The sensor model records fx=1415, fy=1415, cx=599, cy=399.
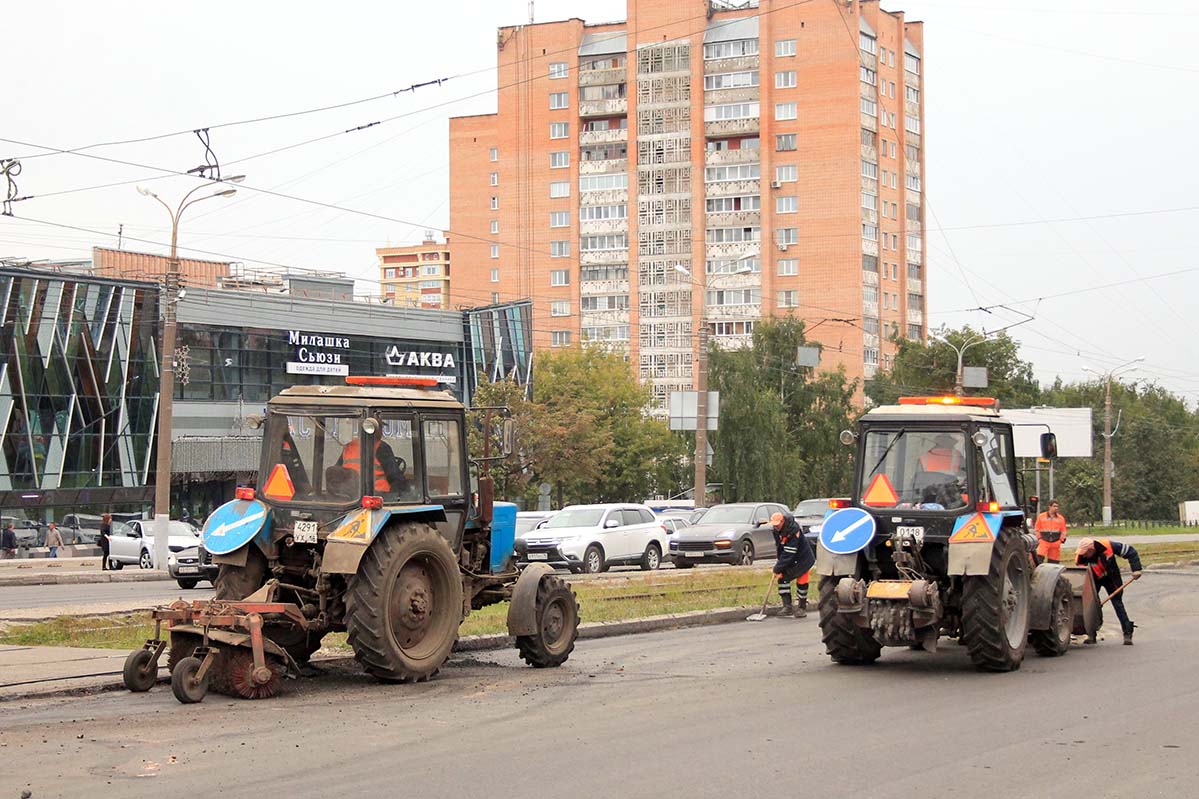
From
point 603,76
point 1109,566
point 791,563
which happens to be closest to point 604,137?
point 603,76

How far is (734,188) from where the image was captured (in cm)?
9769

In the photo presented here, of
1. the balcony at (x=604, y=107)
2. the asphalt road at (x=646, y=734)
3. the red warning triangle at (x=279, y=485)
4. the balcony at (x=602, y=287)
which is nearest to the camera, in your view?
the asphalt road at (x=646, y=734)

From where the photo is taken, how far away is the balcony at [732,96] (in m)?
96.7

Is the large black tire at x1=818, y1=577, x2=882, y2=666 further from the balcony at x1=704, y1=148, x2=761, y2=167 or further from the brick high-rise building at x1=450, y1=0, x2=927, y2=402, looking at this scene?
the balcony at x1=704, y1=148, x2=761, y2=167

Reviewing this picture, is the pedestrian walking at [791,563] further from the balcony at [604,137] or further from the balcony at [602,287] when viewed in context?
the balcony at [604,137]

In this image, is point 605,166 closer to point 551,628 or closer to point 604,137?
point 604,137

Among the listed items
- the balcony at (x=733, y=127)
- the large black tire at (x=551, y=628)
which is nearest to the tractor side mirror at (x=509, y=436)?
the large black tire at (x=551, y=628)

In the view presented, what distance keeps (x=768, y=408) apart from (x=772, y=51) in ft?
99.7

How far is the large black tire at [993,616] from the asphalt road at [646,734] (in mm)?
238

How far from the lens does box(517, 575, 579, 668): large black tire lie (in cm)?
1394

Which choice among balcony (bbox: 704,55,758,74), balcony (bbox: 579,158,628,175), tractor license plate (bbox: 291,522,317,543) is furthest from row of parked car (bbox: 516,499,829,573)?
balcony (bbox: 579,158,628,175)

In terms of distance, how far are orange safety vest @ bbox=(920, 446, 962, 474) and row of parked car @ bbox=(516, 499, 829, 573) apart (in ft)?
62.8

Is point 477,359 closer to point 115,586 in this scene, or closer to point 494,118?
point 494,118

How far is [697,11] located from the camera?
97938 millimetres
